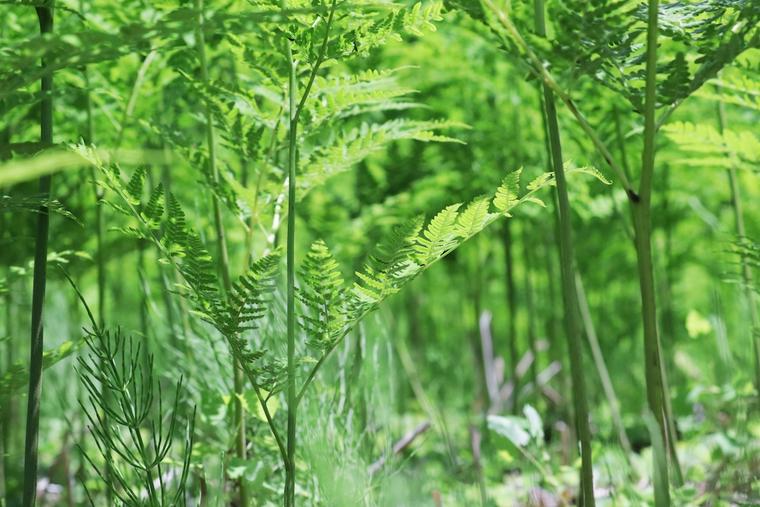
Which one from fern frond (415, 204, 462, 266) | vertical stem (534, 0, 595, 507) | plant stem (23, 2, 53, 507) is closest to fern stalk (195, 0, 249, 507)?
plant stem (23, 2, 53, 507)

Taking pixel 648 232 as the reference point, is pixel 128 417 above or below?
below

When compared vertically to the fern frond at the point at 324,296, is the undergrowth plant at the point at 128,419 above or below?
below

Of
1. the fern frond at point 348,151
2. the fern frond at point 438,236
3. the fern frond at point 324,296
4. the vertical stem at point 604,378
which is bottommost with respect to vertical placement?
the vertical stem at point 604,378

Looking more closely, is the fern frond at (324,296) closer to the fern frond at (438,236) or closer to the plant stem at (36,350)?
the fern frond at (438,236)

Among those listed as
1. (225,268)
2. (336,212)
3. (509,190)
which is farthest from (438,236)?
(336,212)

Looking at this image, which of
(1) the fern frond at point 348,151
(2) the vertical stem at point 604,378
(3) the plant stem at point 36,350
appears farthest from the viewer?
(2) the vertical stem at point 604,378

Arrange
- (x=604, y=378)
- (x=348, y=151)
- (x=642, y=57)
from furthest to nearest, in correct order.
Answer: (x=604, y=378) < (x=348, y=151) < (x=642, y=57)

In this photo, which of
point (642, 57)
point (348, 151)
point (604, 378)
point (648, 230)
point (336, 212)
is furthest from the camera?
point (336, 212)

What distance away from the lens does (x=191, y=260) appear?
31.2 inches

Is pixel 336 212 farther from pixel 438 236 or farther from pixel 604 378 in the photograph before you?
pixel 438 236

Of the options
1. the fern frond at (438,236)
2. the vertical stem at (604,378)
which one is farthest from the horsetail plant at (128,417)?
the vertical stem at (604,378)

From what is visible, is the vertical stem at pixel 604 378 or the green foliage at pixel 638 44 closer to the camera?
the green foliage at pixel 638 44

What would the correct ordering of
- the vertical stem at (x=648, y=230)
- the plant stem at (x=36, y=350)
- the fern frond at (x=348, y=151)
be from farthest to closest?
→ the fern frond at (x=348, y=151)
the plant stem at (x=36, y=350)
the vertical stem at (x=648, y=230)

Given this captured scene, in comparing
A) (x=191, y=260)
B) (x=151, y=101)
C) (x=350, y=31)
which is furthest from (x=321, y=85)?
(x=151, y=101)
